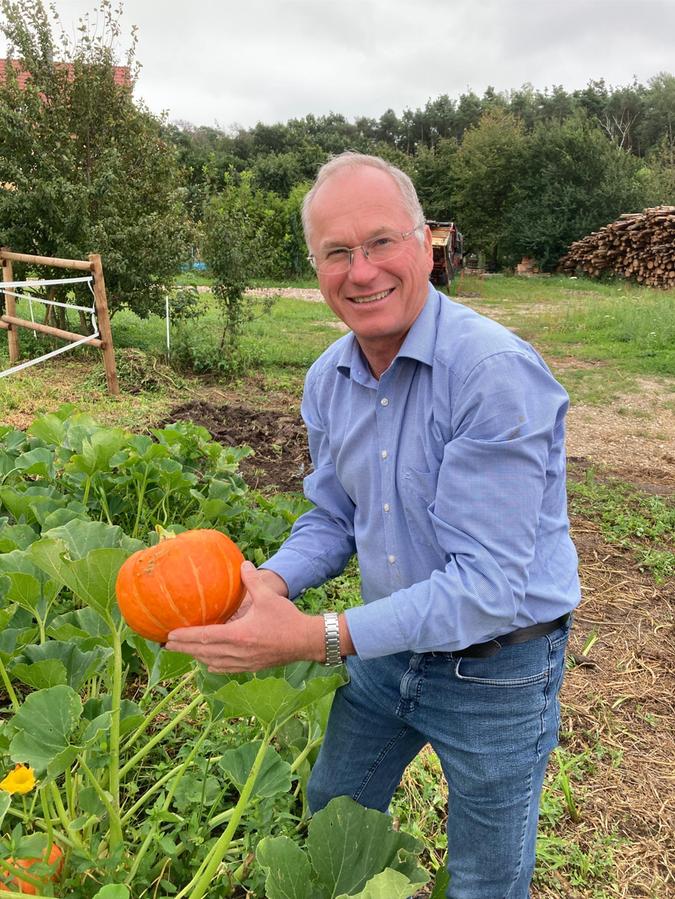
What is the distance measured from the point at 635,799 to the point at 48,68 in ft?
32.3

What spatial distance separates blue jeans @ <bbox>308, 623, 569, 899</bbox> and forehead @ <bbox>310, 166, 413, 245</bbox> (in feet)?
2.91

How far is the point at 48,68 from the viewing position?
898 cm

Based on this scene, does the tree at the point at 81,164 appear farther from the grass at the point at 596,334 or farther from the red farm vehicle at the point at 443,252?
the red farm vehicle at the point at 443,252

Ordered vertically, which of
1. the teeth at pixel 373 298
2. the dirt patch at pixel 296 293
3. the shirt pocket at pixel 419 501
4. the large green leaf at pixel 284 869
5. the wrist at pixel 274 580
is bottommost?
the dirt patch at pixel 296 293

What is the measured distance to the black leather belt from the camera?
1441mm

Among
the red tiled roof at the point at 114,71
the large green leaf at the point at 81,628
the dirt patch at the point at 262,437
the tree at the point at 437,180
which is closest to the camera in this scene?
the large green leaf at the point at 81,628

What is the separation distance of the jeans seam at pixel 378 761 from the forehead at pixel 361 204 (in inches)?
45.2

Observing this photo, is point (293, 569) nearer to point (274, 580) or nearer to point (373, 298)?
point (274, 580)

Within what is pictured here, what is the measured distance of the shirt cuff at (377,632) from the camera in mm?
1337

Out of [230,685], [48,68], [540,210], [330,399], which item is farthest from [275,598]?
[540,210]

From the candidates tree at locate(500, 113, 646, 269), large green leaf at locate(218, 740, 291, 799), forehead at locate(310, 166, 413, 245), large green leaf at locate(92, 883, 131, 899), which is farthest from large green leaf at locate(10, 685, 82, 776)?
tree at locate(500, 113, 646, 269)

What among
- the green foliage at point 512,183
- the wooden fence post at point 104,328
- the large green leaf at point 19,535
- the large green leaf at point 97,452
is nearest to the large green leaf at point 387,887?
the large green leaf at point 19,535

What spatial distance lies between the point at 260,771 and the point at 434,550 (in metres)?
0.59

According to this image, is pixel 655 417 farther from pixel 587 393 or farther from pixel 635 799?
pixel 635 799
